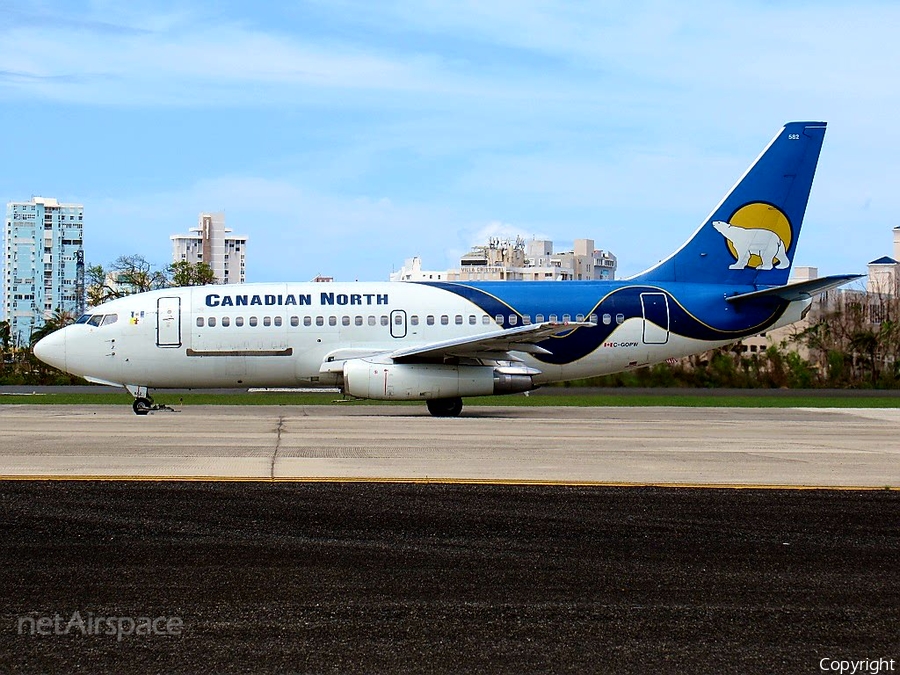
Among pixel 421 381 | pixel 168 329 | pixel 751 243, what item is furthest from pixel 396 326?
pixel 751 243

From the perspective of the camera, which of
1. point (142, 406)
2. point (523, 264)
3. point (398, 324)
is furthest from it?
point (523, 264)

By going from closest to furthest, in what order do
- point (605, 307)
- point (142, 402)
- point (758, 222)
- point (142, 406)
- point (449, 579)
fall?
point (449, 579)
point (142, 406)
point (142, 402)
point (605, 307)
point (758, 222)

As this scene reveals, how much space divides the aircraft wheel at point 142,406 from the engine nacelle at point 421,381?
4705mm

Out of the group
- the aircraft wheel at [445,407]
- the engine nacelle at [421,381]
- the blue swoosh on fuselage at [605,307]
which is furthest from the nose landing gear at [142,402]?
the blue swoosh on fuselage at [605,307]

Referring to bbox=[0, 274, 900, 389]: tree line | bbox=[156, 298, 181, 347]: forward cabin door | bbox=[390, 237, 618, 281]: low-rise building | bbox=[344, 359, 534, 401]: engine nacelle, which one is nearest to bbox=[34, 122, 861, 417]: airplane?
bbox=[156, 298, 181, 347]: forward cabin door

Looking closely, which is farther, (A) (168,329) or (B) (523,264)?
(B) (523,264)

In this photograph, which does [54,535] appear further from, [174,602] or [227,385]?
[227,385]

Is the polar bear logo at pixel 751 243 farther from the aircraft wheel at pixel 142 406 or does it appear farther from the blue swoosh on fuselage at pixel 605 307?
the aircraft wheel at pixel 142 406

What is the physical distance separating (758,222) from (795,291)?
231 centimetres

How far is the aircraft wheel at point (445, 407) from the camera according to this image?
26.1 m

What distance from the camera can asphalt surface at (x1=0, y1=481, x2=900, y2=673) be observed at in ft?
20.6

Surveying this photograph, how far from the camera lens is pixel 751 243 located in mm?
28125

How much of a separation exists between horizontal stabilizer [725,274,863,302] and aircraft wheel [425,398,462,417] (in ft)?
24.2

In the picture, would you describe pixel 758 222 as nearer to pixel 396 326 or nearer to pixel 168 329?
pixel 396 326
